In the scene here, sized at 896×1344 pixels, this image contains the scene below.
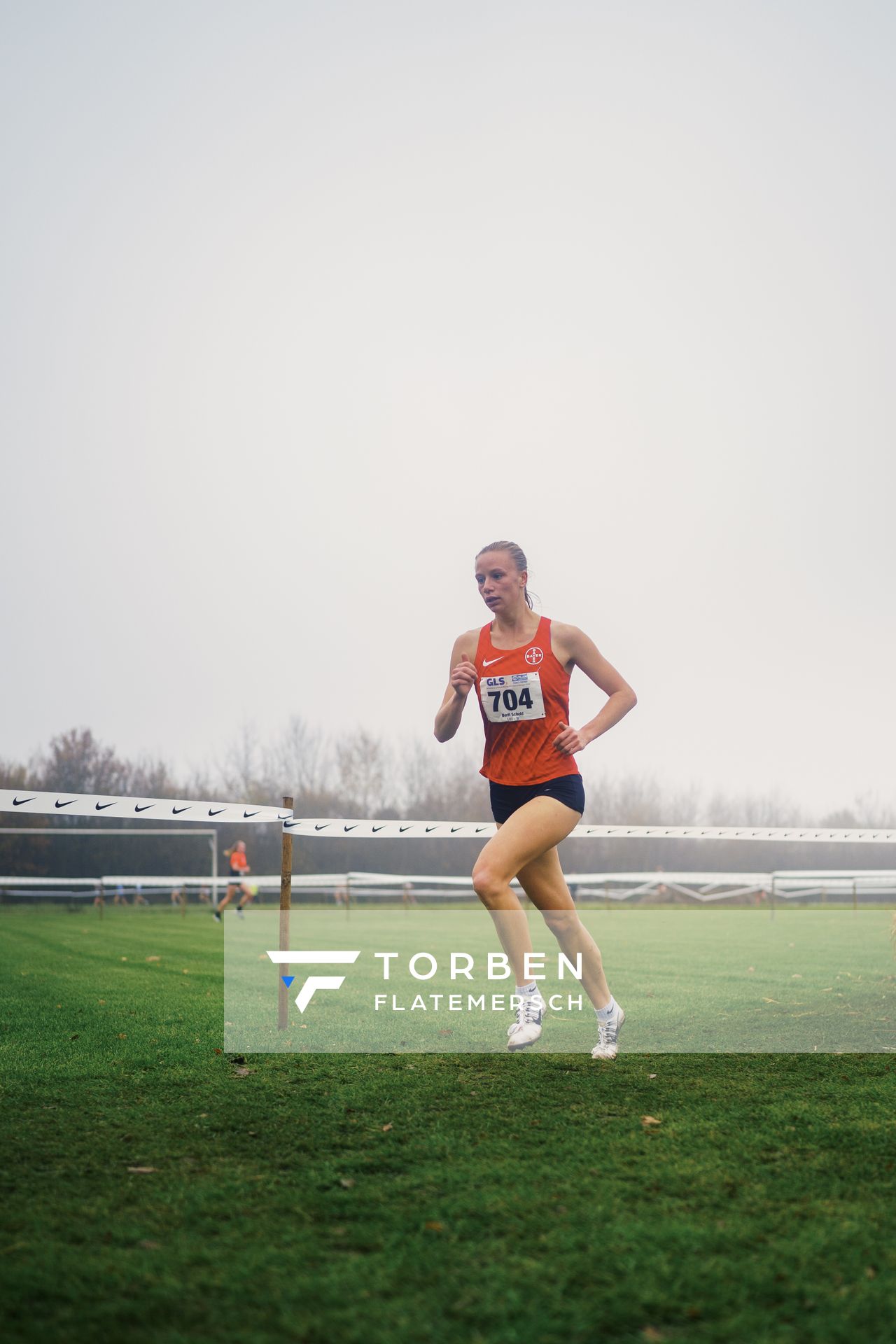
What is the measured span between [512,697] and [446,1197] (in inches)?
109

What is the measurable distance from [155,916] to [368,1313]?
24482 millimetres

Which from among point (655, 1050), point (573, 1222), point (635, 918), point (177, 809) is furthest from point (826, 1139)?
point (635, 918)

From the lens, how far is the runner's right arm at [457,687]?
558 cm

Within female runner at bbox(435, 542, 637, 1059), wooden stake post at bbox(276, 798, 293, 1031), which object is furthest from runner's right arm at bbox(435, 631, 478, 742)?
wooden stake post at bbox(276, 798, 293, 1031)

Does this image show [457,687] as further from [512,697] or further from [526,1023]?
[526,1023]

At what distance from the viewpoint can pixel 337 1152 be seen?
385 centimetres

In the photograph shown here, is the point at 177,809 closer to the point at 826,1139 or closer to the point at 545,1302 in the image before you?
the point at 826,1139

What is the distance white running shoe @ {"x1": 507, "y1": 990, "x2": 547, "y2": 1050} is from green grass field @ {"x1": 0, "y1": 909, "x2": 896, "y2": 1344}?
0.47 feet

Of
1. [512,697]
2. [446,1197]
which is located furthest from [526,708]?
[446,1197]

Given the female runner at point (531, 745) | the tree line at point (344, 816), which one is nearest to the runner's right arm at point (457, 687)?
the female runner at point (531, 745)

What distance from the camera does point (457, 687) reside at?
565 cm

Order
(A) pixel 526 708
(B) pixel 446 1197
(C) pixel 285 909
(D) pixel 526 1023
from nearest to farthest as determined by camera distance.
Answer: (B) pixel 446 1197 < (D) pixel 526 1023 < (A) pixel 526 708 < (C) pixel 285 909

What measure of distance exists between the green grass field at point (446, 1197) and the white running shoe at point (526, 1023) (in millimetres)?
142

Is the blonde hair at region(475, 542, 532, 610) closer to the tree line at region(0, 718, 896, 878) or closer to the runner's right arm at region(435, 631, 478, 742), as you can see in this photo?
the runner's right arm at region(435, 631, 478, 742)
